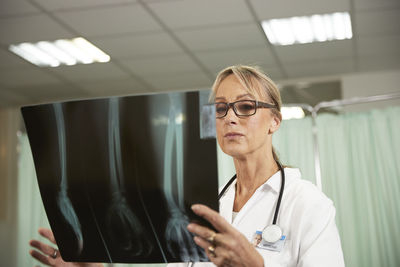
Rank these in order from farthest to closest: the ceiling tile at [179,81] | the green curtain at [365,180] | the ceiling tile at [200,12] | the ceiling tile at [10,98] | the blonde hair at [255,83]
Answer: the ceiling tile at [10,98] → the ceiling tile at [179,81] → the ceiling tile at [200,12] → the green curtain at [365,180] → the blonde hair at [255,83]

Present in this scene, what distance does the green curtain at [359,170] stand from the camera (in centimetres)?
274

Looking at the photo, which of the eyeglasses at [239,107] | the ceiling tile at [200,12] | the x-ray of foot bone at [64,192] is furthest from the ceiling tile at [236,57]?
the x-ray of foot bone at [64,192]

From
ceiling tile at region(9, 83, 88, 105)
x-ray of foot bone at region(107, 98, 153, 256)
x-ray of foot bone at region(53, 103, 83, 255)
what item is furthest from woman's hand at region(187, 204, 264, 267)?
ceiling tile at region(9, 83, 88, 105)

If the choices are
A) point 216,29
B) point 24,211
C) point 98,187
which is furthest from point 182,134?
point 24,211

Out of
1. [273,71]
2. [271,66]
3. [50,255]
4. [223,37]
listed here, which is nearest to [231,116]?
[50,255]

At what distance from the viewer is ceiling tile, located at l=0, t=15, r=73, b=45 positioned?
304cm

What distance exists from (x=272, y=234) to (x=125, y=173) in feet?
1.17

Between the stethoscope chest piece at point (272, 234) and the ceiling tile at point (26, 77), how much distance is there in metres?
3.34

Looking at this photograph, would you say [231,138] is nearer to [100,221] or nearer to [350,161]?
[100,221]

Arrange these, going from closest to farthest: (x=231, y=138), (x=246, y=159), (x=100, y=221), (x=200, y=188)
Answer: (x=200, y=188), (x=100, y=221), (x=231, y=138), (x=246, y=159)

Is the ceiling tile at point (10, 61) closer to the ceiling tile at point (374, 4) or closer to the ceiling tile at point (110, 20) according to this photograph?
the ceiling tile at point (110, 20)

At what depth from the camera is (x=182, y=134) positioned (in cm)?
79

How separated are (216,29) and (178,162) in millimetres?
2556

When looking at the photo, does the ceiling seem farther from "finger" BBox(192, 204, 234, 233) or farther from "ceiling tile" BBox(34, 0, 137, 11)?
"finger" BBox(192, 204, 234, 233)
